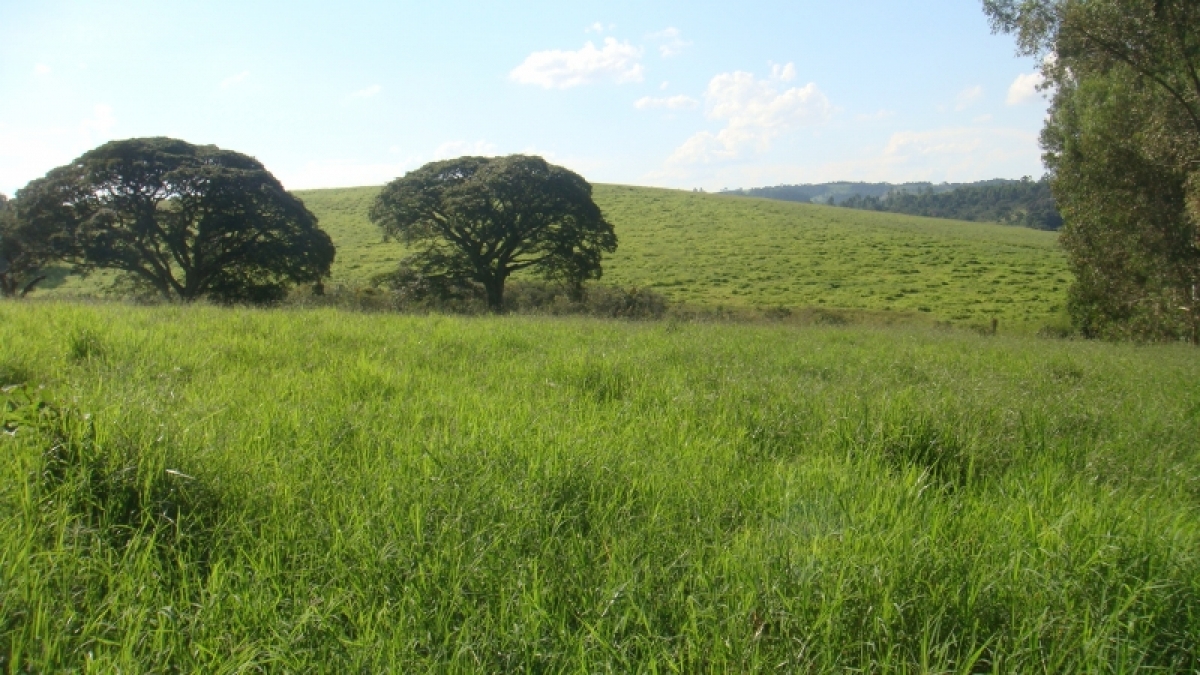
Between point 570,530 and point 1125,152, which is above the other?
point 1125,152

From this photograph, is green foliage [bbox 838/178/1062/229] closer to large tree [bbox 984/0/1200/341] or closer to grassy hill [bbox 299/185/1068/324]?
grassy hill [bbox 299/185/1068/324]

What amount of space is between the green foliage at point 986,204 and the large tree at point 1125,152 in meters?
81.0

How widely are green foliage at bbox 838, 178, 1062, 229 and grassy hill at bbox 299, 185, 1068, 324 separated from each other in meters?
36.3

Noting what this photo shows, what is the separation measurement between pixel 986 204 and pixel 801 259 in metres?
99.4

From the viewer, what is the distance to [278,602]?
2.27 m

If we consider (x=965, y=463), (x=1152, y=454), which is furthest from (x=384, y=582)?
(x=1152, y=454)

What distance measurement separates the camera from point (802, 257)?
49.2 metres

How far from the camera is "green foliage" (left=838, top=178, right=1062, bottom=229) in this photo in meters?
102

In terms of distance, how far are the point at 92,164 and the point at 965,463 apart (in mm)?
33512

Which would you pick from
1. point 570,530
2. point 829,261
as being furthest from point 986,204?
point 570,530

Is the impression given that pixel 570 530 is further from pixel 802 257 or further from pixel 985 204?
pixel 985 204

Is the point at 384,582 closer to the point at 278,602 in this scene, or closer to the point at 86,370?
the point at 278,602

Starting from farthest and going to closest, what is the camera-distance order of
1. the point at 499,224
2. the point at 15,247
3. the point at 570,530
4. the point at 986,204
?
the point at 986,204 < the point at 499,224 < the point at 15,247 < the point at 570,530

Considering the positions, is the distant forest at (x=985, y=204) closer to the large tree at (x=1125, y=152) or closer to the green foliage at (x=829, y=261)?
the green foliage at (x=829, y=261)
